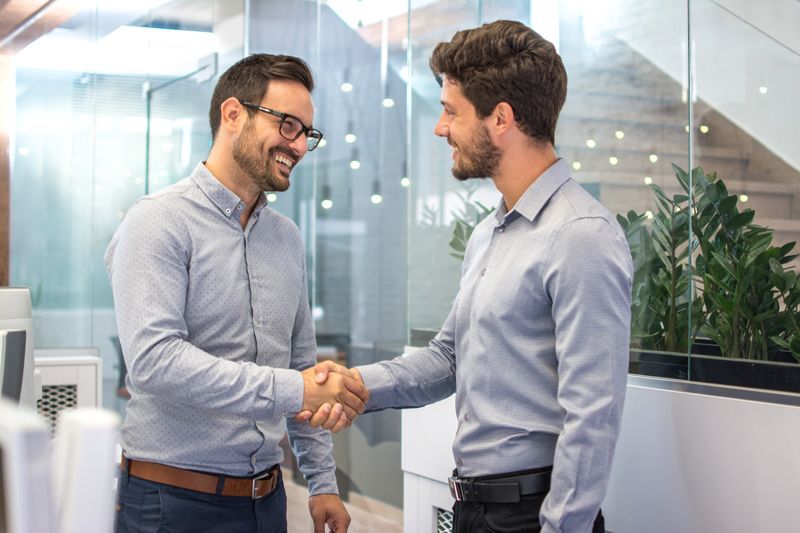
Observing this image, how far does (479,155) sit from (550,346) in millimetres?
439

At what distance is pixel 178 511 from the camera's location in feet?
5.98

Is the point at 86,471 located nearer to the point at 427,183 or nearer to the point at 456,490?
the point at 456,490

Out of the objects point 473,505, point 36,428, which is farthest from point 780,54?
point 36,428

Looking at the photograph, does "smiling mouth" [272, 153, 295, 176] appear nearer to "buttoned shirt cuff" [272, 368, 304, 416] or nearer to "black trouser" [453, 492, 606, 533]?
"buttoned shirt cuff" [272, 368, 304, 416]

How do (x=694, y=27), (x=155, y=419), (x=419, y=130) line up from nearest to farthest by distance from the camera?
(x=155, y=419) → (x=694, y=27) → (x=419, y=130)

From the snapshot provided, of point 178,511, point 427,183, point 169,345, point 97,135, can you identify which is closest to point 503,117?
point 169,345

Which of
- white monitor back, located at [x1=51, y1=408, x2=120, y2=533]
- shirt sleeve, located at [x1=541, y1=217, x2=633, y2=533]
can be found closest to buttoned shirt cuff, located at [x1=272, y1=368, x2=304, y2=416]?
shirt sleeve, located at [x1=541, y1=217, x2=633, y2=533]

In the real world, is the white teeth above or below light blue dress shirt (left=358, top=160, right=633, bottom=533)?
above

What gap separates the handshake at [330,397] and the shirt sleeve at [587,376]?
578mm

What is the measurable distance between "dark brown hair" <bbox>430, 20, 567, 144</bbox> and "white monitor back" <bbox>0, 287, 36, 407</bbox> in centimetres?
138

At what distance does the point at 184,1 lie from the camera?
559cm

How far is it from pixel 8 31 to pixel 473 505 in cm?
441

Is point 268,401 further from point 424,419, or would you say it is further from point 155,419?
point 424,419

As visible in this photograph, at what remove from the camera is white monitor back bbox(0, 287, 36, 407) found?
2367 millimetres
